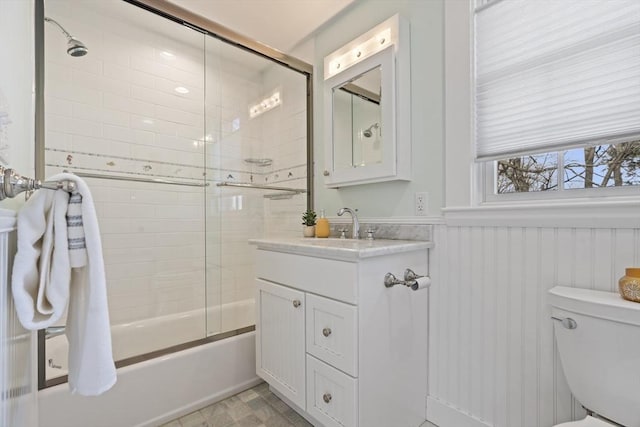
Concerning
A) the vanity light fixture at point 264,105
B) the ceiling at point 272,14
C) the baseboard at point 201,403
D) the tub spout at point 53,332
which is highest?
the ceiling at point 272,14

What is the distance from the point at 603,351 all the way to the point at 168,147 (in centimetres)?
264

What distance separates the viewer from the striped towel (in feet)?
2.23

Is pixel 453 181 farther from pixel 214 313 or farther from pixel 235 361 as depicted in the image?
pixel 214 313

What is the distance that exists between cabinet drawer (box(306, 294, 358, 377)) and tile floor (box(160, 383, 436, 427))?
49cm

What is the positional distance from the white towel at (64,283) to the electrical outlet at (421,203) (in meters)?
1.37

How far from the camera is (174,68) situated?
2256 millimetres

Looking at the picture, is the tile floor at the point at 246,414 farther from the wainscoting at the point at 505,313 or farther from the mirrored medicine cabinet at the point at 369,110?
the mirrored medicine cabinet at the point at 369,110

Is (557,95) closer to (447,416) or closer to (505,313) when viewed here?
(505,313)

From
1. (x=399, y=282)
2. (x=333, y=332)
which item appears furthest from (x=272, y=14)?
(x=333, y=332)

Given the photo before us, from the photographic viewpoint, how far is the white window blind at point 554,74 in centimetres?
105

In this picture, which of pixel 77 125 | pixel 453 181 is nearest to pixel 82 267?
pixel 453 181

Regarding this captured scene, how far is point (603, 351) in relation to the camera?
3.02 ft

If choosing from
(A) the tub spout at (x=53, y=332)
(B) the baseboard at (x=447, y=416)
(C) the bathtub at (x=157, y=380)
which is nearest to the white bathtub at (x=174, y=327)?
(C) the bathtub at (x=157, y=380)

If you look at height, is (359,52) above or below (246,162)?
above
